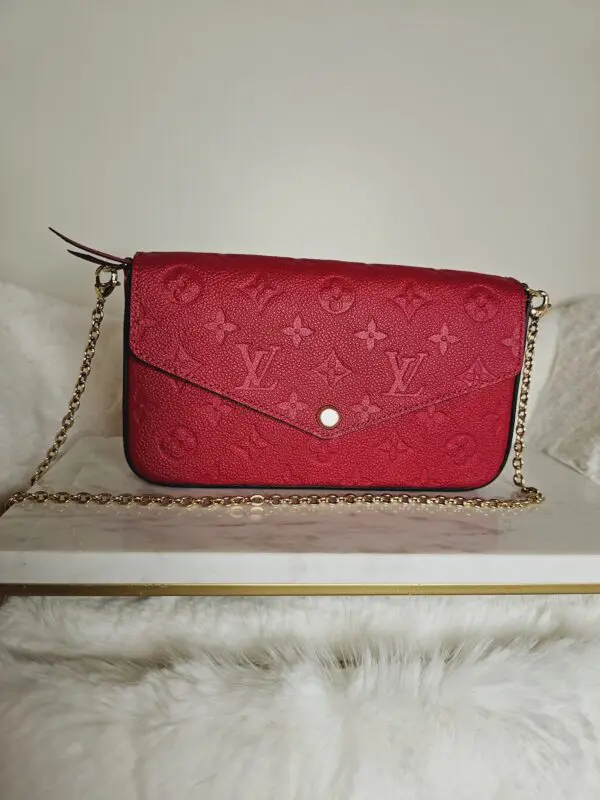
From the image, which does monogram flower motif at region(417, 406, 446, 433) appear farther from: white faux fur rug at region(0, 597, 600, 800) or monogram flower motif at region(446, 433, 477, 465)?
white faux fur rug at region(0, 597, 600, 800)

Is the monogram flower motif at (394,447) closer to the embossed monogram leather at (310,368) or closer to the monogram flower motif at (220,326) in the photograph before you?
the embossed monogram leather at (310,368)

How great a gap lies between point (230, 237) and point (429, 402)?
1.47 feet

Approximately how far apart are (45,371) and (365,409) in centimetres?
39

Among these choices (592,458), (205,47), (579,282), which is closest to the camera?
(592,458)

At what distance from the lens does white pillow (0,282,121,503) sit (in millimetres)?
637

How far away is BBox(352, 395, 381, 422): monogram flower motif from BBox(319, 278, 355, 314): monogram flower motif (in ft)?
0.27

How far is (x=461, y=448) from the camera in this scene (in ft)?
1.89

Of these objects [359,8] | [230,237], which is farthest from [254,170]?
[359,8]

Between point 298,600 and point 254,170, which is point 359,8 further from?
point 298,600

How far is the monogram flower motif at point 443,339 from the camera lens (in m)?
0.55

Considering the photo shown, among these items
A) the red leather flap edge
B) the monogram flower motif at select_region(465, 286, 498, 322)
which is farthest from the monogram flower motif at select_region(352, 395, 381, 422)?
the monogram flower motif at select_region(465, 286, 498, 322)

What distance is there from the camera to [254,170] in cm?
85

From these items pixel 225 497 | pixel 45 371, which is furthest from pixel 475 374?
pixel 45 371

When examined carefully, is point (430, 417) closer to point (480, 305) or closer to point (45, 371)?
point (480, 305)
